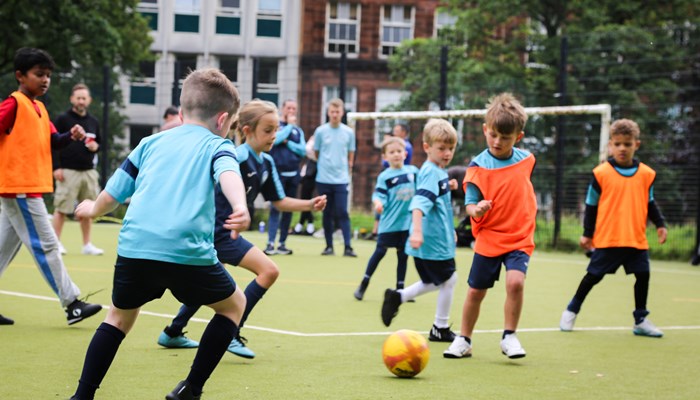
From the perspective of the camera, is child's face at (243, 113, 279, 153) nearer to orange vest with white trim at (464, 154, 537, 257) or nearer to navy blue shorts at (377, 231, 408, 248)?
orange vest with white trim at (464, 154, 537, 257)

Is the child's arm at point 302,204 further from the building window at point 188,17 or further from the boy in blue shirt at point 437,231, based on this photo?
the building window at point 188,17

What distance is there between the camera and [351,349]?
696 cm

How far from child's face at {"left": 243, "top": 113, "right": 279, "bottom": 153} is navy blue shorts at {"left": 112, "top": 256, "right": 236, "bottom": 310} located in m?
2.10

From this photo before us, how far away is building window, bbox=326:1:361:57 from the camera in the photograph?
41594 millimetres

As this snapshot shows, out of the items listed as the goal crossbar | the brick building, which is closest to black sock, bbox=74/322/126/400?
the goal crossbar

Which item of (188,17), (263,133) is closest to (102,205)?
(263,133)

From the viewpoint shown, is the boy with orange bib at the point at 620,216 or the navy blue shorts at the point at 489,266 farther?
the boy with orange bib at the point at 620,216

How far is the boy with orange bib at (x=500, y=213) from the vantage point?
6.72 m

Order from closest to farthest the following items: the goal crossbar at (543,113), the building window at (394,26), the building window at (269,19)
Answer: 1. the goal crossbar at (543,113)
2. the building window at (269,19)
3. the building window at (394,26)

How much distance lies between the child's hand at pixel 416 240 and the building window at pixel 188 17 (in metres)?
35.1

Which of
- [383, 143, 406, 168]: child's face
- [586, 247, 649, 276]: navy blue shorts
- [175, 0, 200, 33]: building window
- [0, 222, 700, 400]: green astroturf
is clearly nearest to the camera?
[0, 222, 700, 400]: green astroturf

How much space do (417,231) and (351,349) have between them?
3.01 feet

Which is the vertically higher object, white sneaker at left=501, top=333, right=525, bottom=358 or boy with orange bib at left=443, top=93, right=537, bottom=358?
boy with orange bib at left=443, top=93, right=537, bottom=358

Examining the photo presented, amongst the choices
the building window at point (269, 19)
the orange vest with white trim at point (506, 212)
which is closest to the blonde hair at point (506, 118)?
the orange vest with white trim at point (506, 212)
